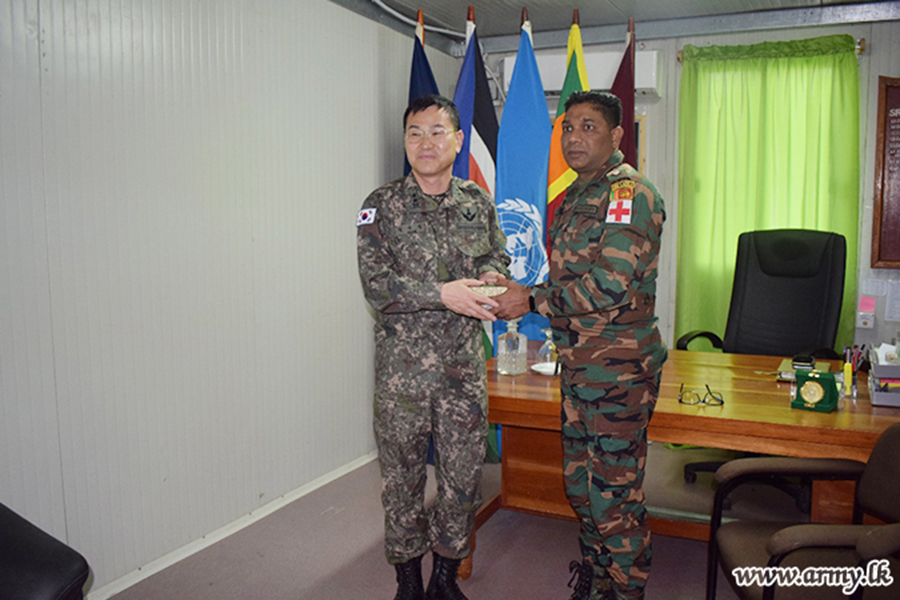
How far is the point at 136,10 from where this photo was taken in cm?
226

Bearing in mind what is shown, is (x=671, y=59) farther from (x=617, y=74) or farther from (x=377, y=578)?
(x=377, y=578)

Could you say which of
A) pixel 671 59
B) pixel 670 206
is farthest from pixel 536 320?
pixel 671 59

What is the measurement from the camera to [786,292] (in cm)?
328

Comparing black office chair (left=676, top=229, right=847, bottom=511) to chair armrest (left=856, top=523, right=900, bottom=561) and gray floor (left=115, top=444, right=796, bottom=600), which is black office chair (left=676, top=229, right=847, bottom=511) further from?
chair armrest (left=856, top=523, right=900, bottom=561)

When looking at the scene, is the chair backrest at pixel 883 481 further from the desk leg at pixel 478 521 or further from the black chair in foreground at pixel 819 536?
the desk leg at pixel 478 521

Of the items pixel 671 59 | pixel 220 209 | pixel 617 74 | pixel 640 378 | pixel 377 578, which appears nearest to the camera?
pixel 640 378

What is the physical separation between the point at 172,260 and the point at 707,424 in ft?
6.03

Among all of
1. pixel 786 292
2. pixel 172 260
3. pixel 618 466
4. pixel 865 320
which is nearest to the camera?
pixel 618 466

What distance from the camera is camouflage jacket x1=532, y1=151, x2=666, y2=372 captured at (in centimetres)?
190

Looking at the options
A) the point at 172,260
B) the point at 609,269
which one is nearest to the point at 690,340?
the point at 609,269

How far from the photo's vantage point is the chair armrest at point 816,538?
4.72ft

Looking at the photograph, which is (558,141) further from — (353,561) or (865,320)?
(353,561)

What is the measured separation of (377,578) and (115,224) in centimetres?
146

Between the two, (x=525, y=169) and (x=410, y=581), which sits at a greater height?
(x=525, y=169)
